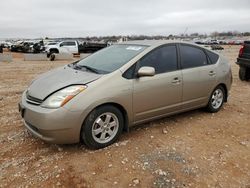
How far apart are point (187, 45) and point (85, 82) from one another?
2.29 m

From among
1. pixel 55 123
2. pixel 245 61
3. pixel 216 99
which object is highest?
pixel 245 61

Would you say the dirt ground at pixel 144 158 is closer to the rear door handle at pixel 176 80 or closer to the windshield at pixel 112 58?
the rear door handle at pixel 176 80

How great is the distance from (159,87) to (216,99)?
6.06ft

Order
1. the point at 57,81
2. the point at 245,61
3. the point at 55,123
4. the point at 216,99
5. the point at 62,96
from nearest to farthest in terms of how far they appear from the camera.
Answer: the point at 55,123 → the point at 62,96 → the point at 57,81 → the point at 216,99 → the point at 245,61

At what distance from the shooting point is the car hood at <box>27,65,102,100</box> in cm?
360

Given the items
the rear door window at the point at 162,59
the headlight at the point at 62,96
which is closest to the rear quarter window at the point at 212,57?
the rear door window at the point at 162,59

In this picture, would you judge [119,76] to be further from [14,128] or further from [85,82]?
[14,128]

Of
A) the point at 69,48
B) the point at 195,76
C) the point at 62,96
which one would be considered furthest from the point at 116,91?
the point at 69,48

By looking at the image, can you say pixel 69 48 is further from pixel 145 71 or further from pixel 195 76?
pixel 145 71

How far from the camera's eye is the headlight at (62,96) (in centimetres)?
341

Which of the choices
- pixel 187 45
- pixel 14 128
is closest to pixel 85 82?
pixel 14 128

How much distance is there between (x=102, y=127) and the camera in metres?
3.73

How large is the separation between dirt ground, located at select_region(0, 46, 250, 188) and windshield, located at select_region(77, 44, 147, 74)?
113 centimetres

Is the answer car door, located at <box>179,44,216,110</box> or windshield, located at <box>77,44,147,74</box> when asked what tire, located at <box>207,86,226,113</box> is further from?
windshield, located at <box>77,44,147,74</box>
